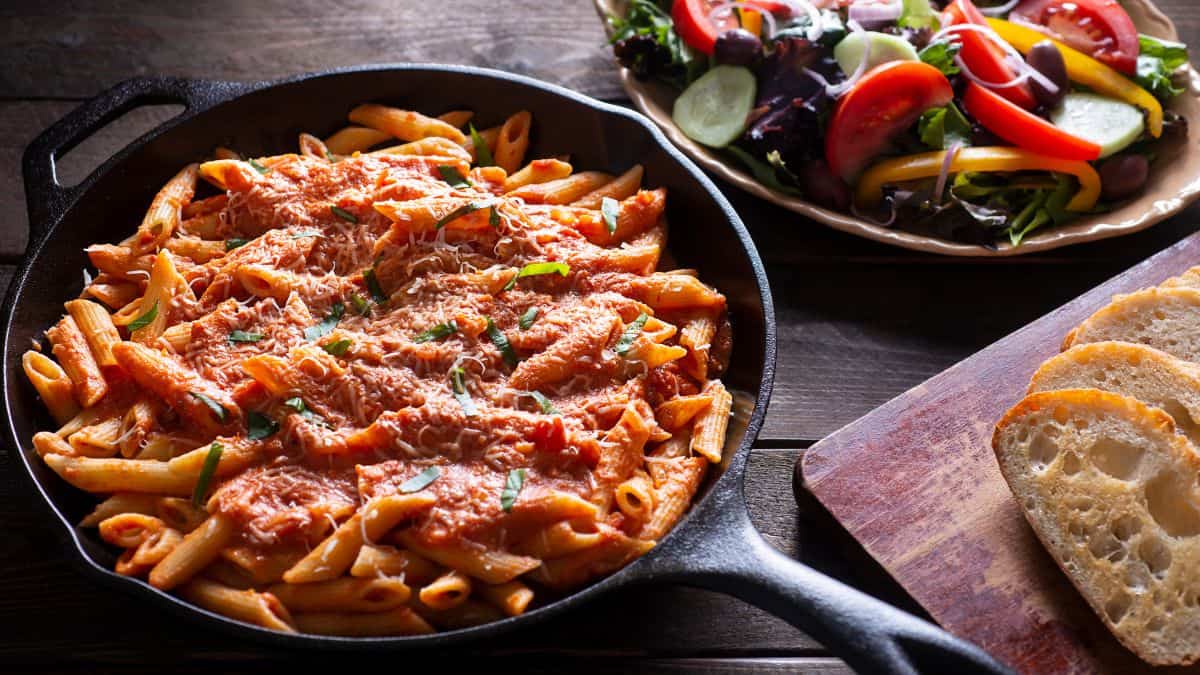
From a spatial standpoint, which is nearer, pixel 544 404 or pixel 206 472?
pixel 206 472

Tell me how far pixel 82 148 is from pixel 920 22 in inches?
121

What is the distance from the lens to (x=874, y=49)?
376 cm

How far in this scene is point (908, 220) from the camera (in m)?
3.62

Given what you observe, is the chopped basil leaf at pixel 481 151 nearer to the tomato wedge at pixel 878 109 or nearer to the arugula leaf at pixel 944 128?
the tomato wedge at pixel 878 109

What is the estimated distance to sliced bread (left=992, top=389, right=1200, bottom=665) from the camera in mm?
2469

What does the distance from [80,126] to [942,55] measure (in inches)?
112

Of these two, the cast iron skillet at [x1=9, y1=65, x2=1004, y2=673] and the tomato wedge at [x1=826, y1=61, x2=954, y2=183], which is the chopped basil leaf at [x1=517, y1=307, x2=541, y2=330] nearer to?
the cast iron skillet at [x1=9, y1=65, x2=1004, y2=673]

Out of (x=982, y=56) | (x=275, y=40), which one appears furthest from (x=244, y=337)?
(x=982, y=56)

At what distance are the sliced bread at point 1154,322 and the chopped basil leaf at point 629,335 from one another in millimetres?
1236

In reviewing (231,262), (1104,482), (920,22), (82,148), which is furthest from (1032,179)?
(82,148)

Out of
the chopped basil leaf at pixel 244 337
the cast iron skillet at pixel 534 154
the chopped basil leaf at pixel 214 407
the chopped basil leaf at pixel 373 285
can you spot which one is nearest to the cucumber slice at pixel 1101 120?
the cast iron skillet at pixel 534 154

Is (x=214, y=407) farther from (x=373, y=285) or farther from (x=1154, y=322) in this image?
(x=1154, y=322)

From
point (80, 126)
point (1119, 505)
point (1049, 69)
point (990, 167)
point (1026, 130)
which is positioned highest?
point (80, 126)

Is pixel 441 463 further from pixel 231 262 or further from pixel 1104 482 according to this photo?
pixel 1104 482
